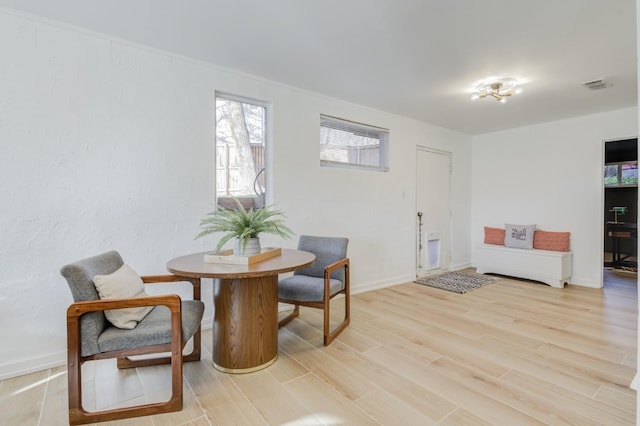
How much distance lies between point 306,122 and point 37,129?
7.61 ft

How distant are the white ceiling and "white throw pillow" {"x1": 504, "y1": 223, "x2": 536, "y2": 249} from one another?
211 centimetres

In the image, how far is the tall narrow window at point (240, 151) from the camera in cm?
306

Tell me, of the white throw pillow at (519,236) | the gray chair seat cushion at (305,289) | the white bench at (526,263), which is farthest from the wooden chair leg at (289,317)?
the white throw pillow at (519,236)

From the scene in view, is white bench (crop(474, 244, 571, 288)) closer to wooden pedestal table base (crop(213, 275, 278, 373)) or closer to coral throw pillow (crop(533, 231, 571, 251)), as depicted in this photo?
coral throw pillow (crop(533, 231, 571, 251))

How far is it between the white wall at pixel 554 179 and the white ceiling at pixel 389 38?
104cm

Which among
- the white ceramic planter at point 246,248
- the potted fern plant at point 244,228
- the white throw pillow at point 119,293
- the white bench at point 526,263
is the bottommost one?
the white bench at point 526,263

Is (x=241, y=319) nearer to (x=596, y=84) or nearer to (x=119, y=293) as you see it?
(x=119, y=293)

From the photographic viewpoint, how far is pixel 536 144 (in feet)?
16.4

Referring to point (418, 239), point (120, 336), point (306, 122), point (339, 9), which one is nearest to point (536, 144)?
point (418, 239)

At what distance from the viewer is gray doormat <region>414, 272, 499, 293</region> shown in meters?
4.31

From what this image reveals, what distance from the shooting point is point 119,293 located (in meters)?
1.75

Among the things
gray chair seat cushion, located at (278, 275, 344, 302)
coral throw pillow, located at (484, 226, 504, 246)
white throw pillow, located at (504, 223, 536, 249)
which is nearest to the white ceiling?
gray chair seat cushion, located at (278, 275, 344, 302)

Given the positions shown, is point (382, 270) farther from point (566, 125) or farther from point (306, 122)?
point (566, 125)

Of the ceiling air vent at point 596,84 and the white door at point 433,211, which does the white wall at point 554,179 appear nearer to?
the white door at point 433,211
